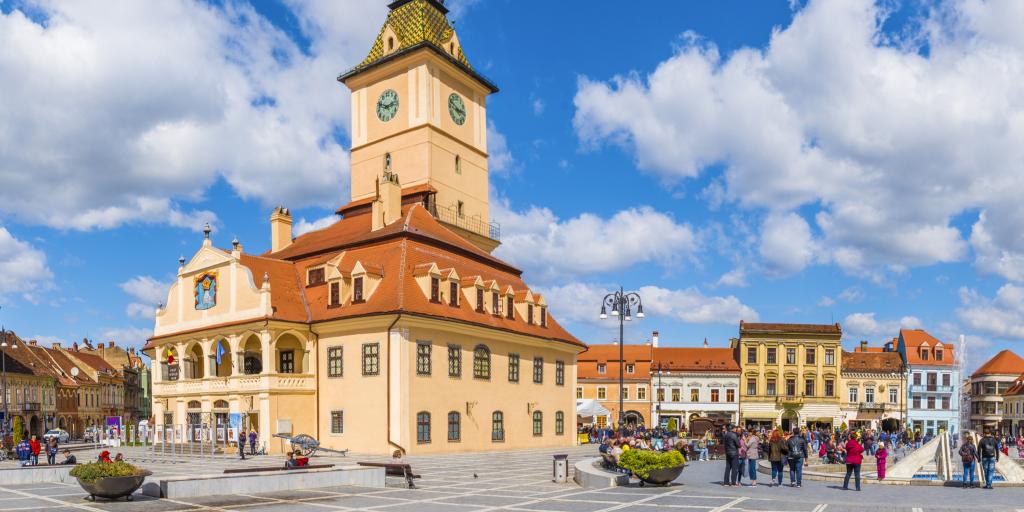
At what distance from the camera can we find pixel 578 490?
22.0 metres

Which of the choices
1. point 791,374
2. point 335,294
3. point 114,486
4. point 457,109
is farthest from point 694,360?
point 114,486

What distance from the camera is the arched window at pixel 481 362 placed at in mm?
40906

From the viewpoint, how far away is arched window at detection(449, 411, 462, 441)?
128 ft

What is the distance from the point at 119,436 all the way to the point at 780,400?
55406 mm

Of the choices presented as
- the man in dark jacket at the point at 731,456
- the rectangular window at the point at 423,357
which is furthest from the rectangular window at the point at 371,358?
the man in dark jacket at the point at 731,456

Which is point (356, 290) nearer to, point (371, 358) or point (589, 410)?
point (371, 358)

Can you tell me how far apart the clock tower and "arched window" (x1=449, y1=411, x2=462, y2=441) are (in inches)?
579

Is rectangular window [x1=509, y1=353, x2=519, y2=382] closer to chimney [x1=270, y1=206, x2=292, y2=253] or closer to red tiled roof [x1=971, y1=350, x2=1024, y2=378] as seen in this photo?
chimney [x1=270, y1=206, x2=292, y2=253]

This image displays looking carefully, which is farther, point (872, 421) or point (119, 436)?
point (872, 421)

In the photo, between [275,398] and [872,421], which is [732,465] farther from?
[872,421]

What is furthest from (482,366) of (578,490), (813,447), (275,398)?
(578,490)

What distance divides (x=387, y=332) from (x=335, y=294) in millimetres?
4373

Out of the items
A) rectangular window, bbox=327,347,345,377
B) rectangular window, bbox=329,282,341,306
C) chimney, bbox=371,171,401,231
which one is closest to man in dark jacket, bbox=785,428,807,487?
rectangular window, bbox=327,347,345,377

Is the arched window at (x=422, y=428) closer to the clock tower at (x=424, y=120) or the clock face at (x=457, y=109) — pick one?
the clock tower at (x=424, y=120)
